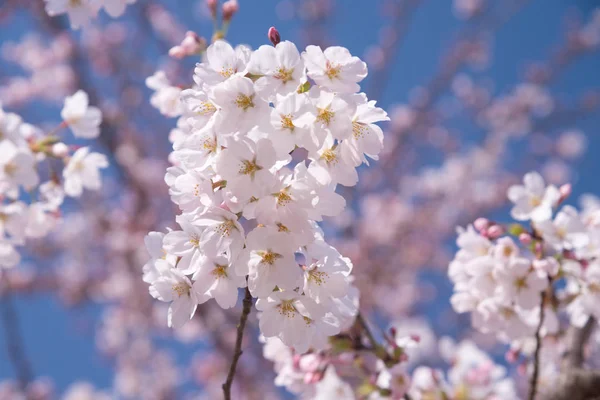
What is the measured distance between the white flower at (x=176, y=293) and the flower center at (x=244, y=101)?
16.0 inches

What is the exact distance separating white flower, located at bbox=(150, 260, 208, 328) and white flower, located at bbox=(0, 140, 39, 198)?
76 centimetres

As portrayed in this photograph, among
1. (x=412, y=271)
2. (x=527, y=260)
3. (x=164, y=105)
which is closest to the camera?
(x=527, y=260)

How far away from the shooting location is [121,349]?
7.98 m

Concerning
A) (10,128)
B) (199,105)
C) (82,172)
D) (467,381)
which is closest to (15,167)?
(10,128)

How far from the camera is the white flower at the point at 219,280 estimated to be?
1.07 metres

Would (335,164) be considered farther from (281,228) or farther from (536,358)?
(536,358)

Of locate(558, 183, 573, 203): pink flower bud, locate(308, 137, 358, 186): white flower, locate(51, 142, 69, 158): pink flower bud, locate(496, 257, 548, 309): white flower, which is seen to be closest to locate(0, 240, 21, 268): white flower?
locate(51, 142, 69, 158): pink flower bud

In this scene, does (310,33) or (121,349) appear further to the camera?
(121,349)

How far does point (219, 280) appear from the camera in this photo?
3.59 ft

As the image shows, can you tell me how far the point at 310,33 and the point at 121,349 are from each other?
5.55 metres

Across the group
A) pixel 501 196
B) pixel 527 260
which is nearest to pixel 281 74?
pixel 527 260

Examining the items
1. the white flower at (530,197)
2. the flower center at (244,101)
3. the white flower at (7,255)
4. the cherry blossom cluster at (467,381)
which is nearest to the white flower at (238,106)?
the flower center at (244,101)

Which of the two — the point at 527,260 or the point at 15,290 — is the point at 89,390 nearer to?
the point at 15,290

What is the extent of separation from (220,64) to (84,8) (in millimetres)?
1073
